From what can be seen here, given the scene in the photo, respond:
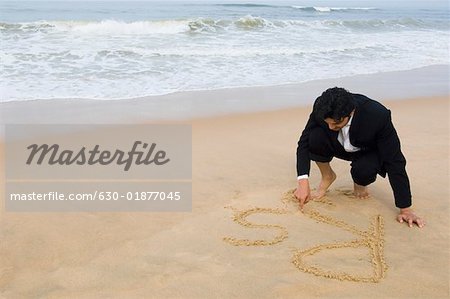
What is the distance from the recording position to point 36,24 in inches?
626

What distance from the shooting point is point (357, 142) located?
3408mm

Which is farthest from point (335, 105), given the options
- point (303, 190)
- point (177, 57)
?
point (177, 57)

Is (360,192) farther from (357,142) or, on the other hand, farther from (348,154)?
(357,142)

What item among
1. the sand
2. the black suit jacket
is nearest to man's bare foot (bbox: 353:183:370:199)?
the sand

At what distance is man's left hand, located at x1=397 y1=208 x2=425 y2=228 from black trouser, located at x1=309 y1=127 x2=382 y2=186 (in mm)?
314

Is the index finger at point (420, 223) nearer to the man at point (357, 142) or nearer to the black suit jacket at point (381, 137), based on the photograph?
the man at point (357, 142)

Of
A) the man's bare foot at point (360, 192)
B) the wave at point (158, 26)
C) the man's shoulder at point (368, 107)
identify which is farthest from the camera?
the wave at point (158, 26)

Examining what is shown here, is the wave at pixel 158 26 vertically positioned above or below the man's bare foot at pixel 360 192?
below

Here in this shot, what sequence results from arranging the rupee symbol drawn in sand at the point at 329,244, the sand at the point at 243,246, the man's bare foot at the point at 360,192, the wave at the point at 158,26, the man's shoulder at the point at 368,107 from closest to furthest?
the sand at the point at 243,246, the rupee symbol drawn in sand at the point at 329,244, the man's shoulder at the point at 368,107, the man's bare foot at the point at 360,192, the wave at the point at 158,26

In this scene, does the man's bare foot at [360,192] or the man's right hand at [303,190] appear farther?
the man's bare foot at [360,192]

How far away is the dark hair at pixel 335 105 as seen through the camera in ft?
10.0

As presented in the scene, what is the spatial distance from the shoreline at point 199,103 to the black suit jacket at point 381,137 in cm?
299

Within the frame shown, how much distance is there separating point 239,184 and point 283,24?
661 inches

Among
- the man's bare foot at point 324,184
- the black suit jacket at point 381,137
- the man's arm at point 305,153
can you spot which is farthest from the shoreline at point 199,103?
the black suit jacket at point 381,137
